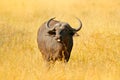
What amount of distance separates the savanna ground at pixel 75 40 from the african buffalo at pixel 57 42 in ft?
0.79

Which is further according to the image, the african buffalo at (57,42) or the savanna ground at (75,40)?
the african buffalo at (57,42)

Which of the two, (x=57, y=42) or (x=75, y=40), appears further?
(x=75, y=40)

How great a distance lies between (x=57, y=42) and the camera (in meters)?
10.9

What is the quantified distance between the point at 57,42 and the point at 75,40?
3.25m

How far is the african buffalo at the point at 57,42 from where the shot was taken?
1067 cm

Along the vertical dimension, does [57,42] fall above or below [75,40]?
above

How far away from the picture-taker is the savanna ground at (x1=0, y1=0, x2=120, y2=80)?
901 centimetres

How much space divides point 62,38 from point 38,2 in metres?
13.7

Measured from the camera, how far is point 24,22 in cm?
1838

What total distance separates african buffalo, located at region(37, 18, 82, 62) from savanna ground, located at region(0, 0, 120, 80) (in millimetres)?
241

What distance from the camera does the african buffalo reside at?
10.7 meters

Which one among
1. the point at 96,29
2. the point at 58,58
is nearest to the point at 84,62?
the point at 58,58

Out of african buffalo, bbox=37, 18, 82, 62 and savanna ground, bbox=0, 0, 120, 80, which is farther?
african buffalo, bbox=37, 18, 82, 62

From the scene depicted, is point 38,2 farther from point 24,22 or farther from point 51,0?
point 24,22
